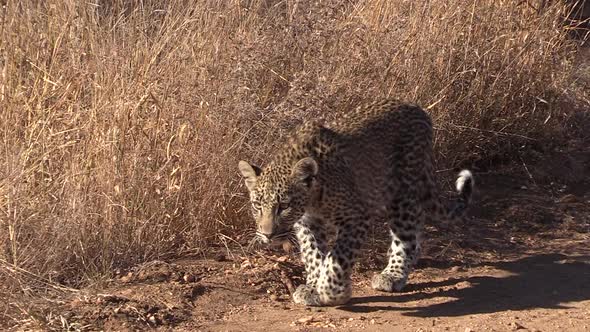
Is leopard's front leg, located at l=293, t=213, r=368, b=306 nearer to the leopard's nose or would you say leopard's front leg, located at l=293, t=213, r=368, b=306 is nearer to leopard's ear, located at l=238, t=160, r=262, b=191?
the leopard's nose

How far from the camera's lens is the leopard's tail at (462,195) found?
7.41 metres

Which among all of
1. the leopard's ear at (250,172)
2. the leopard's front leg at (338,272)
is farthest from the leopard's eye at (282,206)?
the leopard's front leg at (338,272)

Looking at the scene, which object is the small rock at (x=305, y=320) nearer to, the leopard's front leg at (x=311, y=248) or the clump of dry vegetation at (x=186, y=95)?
the leopard's front leg at (x=311, y=248)

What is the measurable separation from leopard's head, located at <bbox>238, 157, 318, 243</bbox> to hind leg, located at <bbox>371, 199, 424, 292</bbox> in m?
0.82

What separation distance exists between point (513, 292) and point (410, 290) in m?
→ 0.65

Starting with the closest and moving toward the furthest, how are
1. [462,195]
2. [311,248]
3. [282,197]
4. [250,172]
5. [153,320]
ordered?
[153,320], [282,197], [250,172], [311,248], [462,195]

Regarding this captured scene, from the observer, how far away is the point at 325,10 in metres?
8.09

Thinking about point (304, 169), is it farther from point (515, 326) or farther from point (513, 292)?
point (513, 292)

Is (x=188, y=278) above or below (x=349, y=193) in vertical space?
below

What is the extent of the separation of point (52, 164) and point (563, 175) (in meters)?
4.45

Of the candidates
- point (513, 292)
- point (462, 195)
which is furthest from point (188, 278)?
point (513, 292)

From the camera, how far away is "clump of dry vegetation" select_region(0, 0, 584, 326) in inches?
270

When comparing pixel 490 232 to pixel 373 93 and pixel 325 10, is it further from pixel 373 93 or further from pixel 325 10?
pixel 325 10

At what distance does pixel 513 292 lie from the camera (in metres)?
7.01
